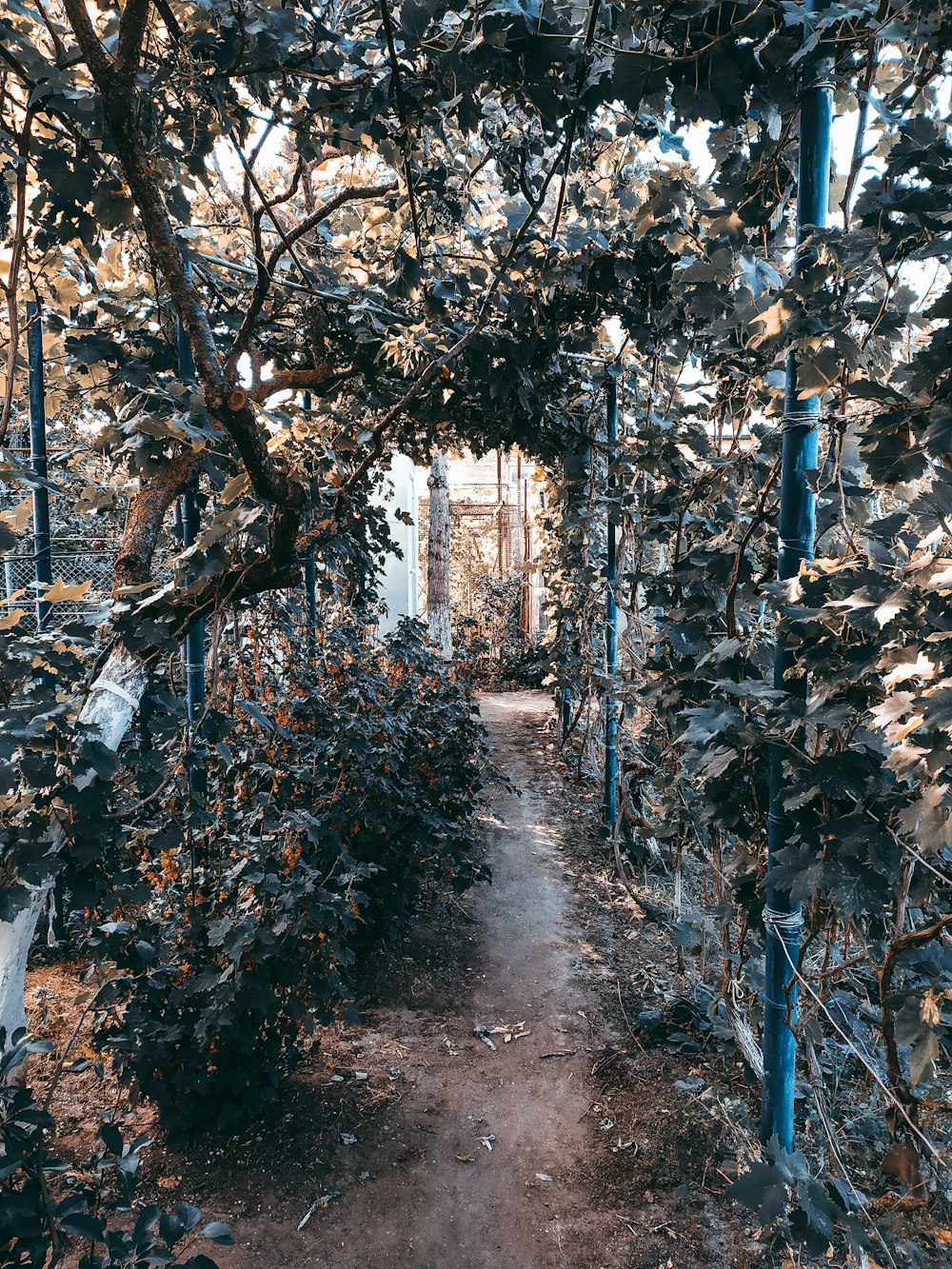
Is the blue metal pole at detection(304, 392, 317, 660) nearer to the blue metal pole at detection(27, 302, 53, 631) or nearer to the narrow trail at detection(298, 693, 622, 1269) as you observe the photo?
the blue metal pole at detection(27, 302, 53, 631)

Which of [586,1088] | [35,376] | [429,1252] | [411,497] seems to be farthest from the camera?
[411,497]

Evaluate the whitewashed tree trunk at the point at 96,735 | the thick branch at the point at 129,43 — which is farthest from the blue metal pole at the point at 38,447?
the thick branch at the point at 129,43

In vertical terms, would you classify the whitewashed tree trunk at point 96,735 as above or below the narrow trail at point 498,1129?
above

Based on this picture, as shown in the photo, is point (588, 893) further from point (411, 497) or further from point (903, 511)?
point (411, 497)

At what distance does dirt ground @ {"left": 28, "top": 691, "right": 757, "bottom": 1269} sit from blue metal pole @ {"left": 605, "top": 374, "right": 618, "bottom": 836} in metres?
1.28

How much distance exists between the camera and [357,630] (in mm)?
4863

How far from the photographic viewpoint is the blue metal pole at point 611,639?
448cm

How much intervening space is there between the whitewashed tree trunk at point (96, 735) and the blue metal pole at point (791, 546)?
62.6 inches

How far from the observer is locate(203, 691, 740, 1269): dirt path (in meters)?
2.08

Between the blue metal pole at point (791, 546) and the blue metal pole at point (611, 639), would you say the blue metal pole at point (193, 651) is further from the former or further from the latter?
the blue metal pole at point (611, 639)

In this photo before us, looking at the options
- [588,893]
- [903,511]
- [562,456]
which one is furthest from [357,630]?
[903,511]

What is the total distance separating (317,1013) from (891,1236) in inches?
63.3

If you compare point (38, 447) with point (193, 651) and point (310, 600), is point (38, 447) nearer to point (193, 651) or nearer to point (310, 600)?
point (193, 651)

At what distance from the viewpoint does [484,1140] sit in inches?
98.2
